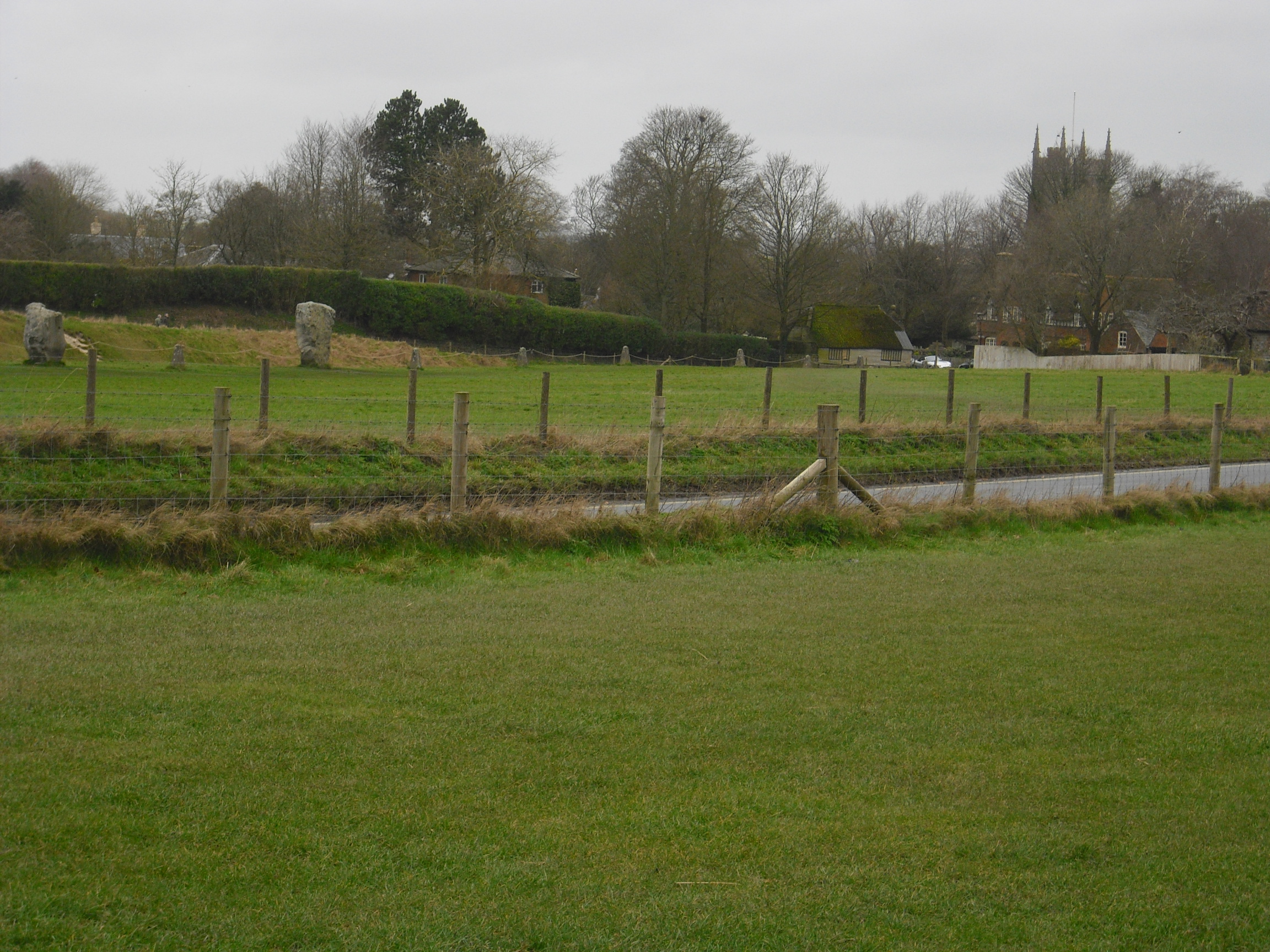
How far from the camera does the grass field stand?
140 inches

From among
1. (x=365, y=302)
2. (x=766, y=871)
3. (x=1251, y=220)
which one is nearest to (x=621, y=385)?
(x=365, y=302)

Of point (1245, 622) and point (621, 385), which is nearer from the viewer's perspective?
point (1245, 622)

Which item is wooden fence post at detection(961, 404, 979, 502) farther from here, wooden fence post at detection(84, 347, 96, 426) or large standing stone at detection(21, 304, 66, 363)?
large standing stone at detection(21, 304, 66, 363)

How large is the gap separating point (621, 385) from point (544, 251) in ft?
132

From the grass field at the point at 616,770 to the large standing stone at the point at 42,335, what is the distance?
2328 centimetres

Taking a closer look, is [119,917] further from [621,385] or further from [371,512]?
[621,385]

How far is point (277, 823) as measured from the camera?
4117 mm

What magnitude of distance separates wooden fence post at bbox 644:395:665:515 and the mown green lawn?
2605 millimetres

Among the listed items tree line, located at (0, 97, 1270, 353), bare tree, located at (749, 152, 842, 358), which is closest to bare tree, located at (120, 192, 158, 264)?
tree line, located at (0, 97, 1270, 353)

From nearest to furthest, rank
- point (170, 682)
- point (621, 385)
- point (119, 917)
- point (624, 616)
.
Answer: point (119, 917), point (170, 682), point (624, 616), point (621, 385)

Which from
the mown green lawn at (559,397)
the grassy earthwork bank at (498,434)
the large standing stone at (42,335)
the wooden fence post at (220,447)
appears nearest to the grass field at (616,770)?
the wooden fence post at (220,447)

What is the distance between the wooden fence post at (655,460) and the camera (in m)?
11.9

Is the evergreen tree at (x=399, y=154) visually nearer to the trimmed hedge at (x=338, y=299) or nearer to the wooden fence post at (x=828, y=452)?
the trimmed hedge at (x=338, y=299)

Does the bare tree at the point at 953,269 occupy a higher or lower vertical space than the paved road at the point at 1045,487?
higher
